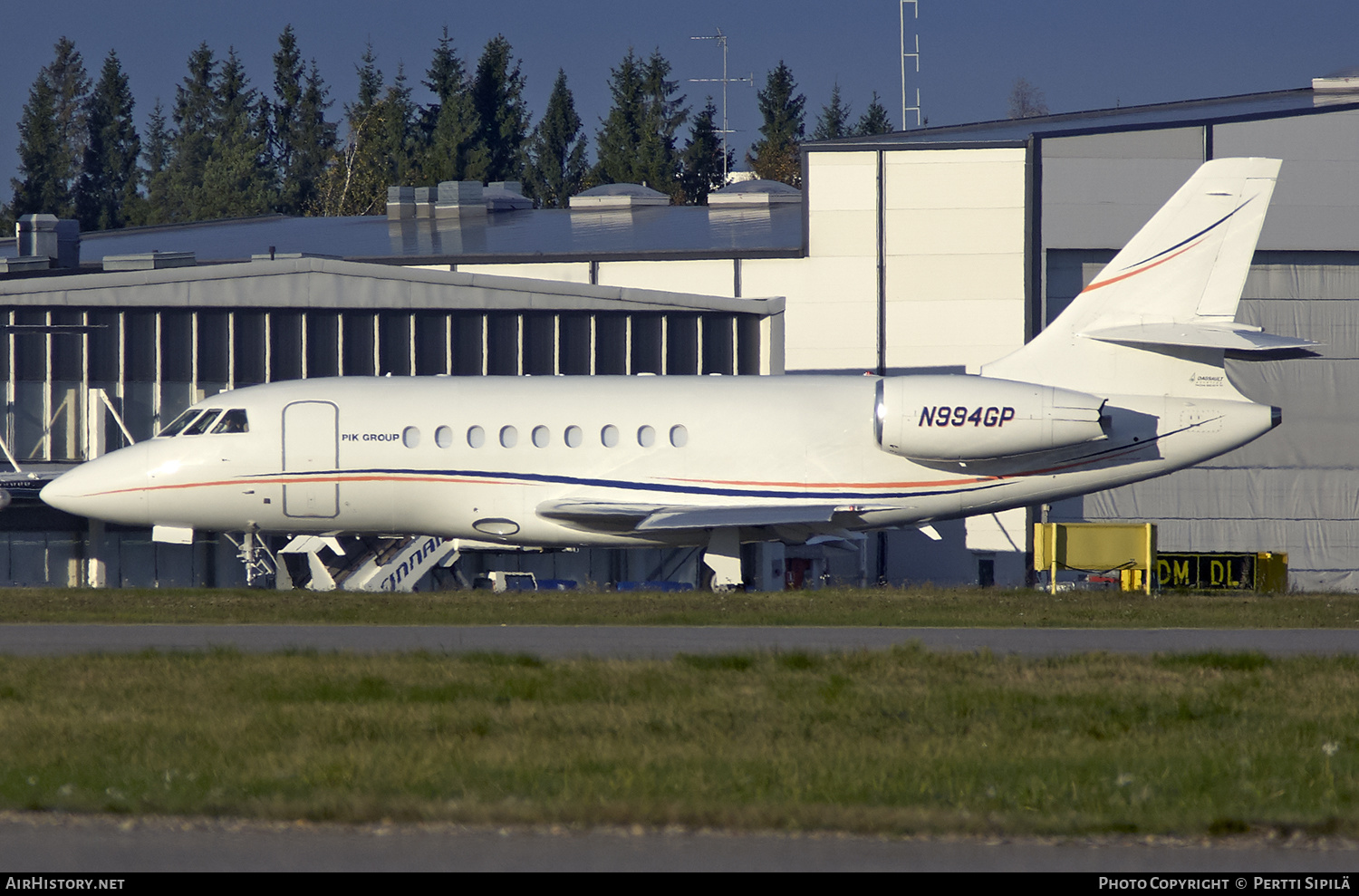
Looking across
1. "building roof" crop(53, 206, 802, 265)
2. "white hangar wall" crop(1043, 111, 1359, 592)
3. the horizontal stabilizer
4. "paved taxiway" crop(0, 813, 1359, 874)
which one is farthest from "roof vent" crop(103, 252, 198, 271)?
"paved taxiway" crop(0, 813, 1359, 874)

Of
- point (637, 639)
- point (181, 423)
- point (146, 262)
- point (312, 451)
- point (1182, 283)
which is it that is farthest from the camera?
point (146, 262)

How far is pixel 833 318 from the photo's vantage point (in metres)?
36.5

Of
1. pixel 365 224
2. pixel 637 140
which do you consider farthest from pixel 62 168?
pixel 365 224

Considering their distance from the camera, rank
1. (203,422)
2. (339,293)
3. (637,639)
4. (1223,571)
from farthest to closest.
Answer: (339,293), (1223,571), (203,422), (637,639)

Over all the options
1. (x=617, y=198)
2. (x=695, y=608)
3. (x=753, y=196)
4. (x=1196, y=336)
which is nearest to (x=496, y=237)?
(x=617, y=198)

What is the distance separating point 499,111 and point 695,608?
74518 millimetres

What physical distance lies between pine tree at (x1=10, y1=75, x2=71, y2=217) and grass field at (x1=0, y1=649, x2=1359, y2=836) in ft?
278

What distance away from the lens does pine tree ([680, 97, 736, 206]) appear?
89.0m

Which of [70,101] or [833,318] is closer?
[833,318]

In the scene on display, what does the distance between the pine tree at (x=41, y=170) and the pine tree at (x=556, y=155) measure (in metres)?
28.5

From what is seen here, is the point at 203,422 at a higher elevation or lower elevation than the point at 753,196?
lower

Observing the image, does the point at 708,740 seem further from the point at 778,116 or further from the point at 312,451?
the point at 778,116

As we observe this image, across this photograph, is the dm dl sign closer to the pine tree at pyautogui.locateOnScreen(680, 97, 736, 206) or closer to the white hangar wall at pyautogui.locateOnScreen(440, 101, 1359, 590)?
the white hangar wall at pyautogui.locateOnScreen(440, 101, 1359, 590)


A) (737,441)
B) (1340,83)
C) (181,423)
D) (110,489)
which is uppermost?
(1340,83)
